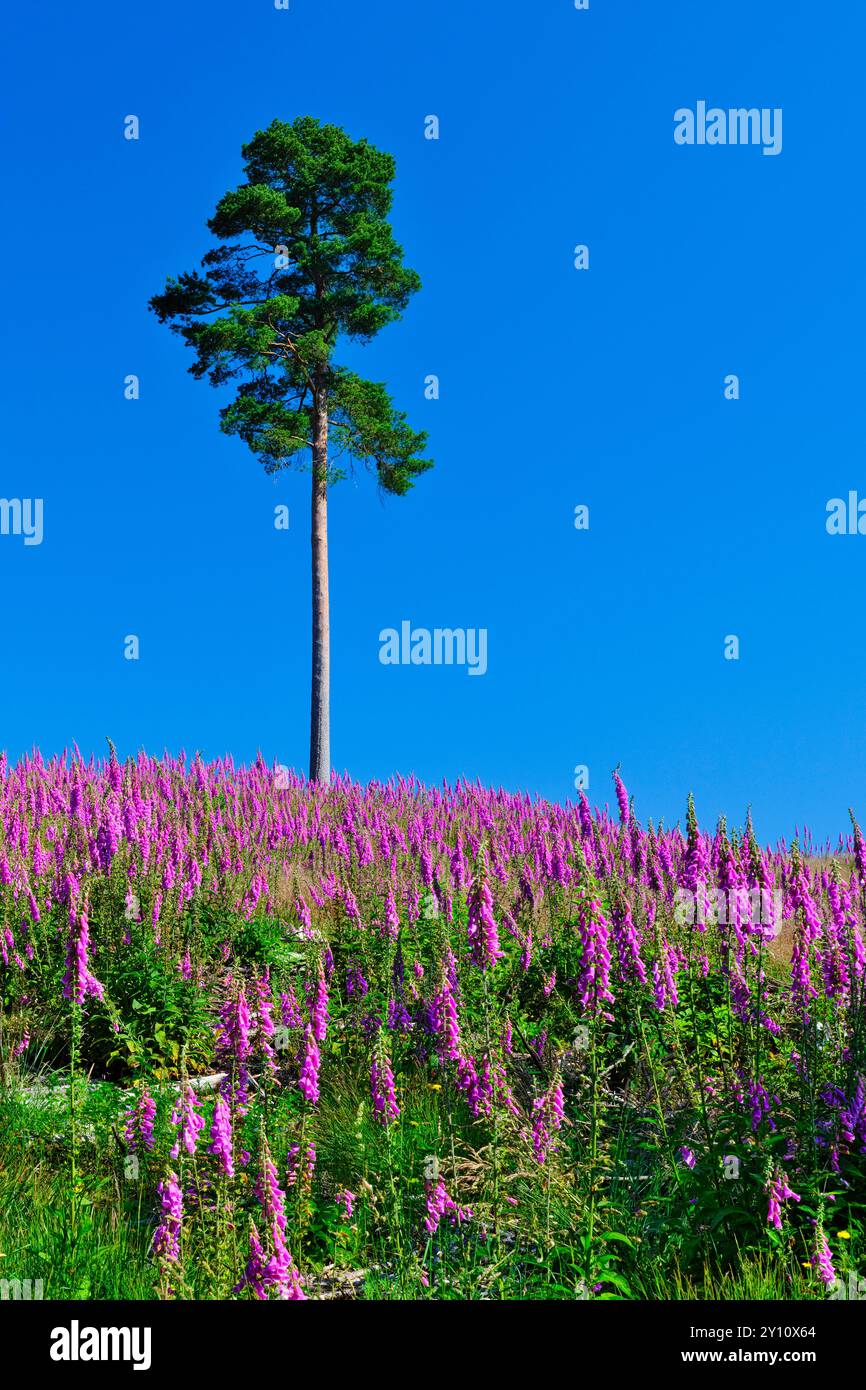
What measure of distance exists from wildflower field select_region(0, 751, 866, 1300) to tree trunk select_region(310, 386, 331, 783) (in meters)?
9.95

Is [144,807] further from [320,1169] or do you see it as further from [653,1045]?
[653,1045]

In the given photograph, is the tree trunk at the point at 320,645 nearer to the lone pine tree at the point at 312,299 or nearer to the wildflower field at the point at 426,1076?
the lone pine tree at the point at 312,299

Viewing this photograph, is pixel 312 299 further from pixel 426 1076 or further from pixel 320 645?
pixel 426 1076

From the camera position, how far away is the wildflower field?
171 inches

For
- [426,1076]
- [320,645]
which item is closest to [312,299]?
[320,645]

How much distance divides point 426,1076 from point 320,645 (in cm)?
1490

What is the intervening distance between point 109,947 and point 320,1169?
3006 mm

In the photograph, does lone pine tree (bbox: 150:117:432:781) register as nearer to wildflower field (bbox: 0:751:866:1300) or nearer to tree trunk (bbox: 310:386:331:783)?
tree trunk (bbox: 310:386:331:783)

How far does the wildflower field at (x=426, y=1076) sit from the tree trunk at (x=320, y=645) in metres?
9.95

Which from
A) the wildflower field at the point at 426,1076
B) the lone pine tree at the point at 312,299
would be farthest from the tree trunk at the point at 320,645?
the wildflower field at the point at 426,1076

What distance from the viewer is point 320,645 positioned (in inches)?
832

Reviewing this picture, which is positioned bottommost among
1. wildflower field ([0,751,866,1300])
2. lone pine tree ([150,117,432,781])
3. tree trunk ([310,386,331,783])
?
wildflower field ([0,751,866,1300])

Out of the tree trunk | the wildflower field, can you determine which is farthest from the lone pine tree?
the wildflower field

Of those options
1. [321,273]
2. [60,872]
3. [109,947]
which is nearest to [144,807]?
[60,872]
